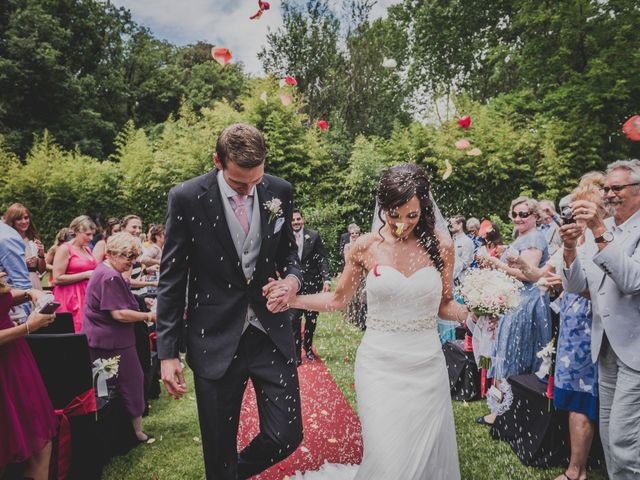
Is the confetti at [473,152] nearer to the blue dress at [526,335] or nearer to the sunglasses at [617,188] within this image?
the blue dress at [526,335]

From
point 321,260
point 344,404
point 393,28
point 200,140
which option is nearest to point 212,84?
point 393,28

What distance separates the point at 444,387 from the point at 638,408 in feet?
3.81

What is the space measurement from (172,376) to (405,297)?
1.47m

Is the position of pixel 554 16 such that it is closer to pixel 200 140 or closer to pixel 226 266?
pixel 200 140

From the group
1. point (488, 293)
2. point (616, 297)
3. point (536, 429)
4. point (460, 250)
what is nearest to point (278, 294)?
point (488, 293)

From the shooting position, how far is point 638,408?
8.84ft

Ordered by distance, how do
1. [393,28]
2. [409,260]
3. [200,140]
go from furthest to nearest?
1. [393,28]
2. [200,140]
3. [409,260]

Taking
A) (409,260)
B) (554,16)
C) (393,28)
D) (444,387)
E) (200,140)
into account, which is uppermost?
(393,28)

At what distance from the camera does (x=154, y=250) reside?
8.47 meters

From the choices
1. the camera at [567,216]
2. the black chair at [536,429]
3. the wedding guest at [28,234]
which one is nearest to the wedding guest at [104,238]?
the wedding guest at [28,234]

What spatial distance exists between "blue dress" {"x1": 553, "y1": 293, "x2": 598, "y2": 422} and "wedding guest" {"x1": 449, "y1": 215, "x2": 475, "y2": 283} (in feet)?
13.5

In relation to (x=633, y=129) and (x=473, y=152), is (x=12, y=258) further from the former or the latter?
(x=473, y=152)

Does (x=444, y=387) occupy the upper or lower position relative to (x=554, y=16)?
lower

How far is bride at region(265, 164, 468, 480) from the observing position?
2.55 m
